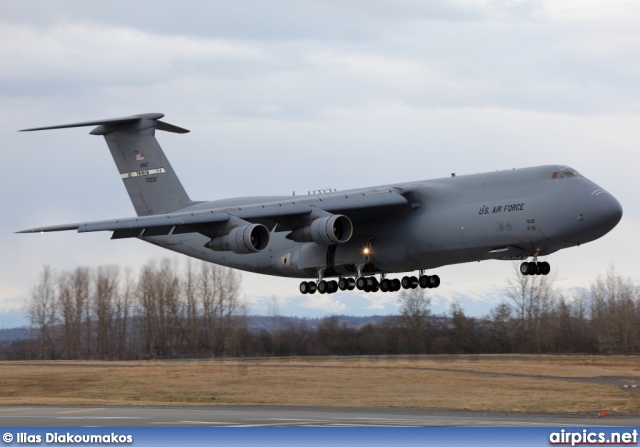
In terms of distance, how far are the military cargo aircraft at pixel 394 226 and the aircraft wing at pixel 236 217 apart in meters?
0.03

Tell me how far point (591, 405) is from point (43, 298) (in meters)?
35.5

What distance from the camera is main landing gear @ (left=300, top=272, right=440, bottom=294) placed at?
2738 cm

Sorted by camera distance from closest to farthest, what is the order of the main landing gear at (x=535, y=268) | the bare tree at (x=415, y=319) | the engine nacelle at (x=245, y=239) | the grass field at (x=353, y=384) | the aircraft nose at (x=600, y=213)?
the aircraft nose at (x=600, y=213), the main landing gear at (x=535, y=268), the engine nacelle at (x=245, y=239), the grass field at (x=353, y=384), the bare tree at (x=415, y=319)

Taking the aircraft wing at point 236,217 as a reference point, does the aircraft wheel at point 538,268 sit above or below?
below

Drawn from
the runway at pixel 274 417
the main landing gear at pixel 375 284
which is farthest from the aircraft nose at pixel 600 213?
the main landing gear at pixel 375 284

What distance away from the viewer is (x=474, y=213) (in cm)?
2453

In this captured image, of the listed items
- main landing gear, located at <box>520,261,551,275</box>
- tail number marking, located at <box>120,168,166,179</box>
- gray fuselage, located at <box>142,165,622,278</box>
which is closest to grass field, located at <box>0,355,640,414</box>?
main landing gear, located at <box>520,261,551,275</box>

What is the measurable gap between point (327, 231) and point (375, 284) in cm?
346

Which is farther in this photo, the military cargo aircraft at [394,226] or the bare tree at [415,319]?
the bare tree at [415,319]

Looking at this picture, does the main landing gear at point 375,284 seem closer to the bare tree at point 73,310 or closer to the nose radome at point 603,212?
the nose radome at point 603,212

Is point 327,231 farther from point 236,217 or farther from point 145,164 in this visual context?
point 145,164

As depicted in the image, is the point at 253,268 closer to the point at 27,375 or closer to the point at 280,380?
the point at 280,380

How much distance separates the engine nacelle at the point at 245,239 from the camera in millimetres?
24781

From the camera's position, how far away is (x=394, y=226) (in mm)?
26422
